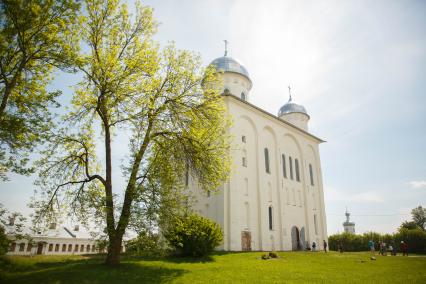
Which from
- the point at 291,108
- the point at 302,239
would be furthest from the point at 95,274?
the point at 291,108

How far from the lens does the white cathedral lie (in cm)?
2333

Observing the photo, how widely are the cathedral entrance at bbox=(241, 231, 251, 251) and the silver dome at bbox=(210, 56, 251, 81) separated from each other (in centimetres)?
1659

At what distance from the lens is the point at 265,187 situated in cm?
2675

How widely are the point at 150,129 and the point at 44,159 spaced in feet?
16.2

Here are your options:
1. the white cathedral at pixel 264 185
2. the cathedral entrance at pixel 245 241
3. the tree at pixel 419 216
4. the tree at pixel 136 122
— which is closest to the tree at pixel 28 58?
the tree at pixel 136 122

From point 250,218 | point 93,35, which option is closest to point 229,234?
point 250,218

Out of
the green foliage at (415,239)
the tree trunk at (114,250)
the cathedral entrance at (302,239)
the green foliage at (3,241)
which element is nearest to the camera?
the green foliage at (3,241)

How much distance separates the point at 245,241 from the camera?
23.3 m

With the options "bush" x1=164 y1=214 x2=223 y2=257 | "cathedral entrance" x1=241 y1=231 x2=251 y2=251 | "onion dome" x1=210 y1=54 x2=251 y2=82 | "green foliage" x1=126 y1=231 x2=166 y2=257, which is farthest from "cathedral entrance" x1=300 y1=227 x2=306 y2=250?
"green foliage" x1=126 y1=231 x2=166 y2=257

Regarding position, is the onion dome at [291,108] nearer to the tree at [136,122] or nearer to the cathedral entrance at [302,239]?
the cathedral entrance at [302,239]

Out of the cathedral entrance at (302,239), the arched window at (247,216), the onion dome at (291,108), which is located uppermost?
the onion dome at (291,108)

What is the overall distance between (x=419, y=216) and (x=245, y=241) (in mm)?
55867

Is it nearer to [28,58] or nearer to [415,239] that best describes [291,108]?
[415,239]

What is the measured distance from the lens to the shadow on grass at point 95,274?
10692 millimetres
